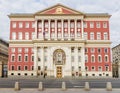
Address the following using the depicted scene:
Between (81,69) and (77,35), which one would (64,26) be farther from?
(81,69)

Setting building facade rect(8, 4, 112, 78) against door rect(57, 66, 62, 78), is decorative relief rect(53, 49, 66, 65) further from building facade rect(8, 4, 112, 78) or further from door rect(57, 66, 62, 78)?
door rect(57, 66, 62, 78)

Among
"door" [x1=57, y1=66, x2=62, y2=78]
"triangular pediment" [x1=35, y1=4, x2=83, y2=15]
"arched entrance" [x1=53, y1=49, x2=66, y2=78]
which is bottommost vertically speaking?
"door" [x1=57, y1=66, x2=62, y2=78]

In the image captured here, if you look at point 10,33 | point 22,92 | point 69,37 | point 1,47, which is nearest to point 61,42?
point 69,37

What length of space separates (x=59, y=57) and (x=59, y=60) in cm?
126

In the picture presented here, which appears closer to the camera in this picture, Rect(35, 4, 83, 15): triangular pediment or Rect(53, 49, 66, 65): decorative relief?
Rect(53, 49, 66, 65): decorative relief

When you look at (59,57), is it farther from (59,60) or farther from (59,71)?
(59,71)

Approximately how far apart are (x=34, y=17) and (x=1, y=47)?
37.4 metres

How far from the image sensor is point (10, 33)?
9225cm

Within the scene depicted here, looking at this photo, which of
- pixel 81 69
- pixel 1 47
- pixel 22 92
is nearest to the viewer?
pixel 22 92

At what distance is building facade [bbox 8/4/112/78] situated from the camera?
88.4 m

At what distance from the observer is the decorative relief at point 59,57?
88956 mm

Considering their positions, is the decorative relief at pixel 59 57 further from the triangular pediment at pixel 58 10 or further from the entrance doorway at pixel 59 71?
the triangular pediment at pixel 58 10

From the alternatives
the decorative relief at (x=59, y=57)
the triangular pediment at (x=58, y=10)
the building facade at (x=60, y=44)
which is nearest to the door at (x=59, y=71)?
the building facade at (x=60, y=44)

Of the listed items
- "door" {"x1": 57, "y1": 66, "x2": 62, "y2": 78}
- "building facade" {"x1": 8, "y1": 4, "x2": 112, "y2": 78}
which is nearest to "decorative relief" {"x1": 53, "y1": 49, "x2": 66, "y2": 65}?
"building facade" {"x1": 8, "y1": 4, "x2": 112, "y2": 78}
